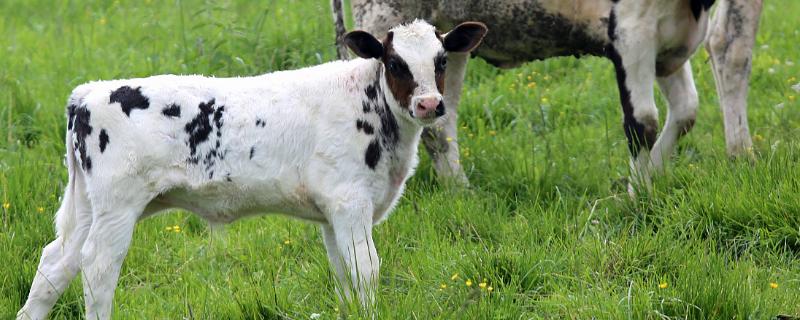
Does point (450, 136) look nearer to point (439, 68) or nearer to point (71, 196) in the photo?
point (439, 68)

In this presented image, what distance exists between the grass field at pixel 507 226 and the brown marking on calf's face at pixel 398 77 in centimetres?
92

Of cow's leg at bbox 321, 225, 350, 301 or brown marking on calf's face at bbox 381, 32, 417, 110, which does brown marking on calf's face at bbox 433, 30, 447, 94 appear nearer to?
brown marking on calf's face at bbox 381, 32, 417, 110

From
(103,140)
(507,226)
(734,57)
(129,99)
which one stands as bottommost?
(507,226)

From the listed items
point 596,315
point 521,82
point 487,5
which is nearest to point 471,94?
point 521,82

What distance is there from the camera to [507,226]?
275 inches

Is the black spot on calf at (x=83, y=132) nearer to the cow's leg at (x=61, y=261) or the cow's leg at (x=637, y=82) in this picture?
the cow's leg at (x=61, y=261)

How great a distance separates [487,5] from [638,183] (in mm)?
1644

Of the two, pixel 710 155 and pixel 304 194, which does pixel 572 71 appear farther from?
Answer: pixel 304 194

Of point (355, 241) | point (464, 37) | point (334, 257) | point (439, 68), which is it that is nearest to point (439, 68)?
point (439, 68)

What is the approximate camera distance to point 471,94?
10.0 metres

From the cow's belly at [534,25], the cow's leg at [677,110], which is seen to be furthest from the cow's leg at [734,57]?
the cow's belly at [534,25]

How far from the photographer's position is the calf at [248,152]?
5738 millimetres

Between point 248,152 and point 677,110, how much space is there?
333 cm

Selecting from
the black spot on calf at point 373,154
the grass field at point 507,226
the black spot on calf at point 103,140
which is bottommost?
the grass field at point 507,226
